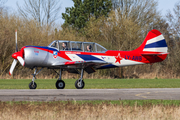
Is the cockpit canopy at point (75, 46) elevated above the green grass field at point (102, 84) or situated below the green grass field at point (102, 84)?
above

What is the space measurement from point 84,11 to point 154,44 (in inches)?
1415

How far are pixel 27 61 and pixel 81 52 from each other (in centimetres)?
349

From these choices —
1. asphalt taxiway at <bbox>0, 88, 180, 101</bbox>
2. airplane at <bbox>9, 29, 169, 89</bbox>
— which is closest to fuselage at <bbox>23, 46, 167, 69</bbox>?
airplane at <bbox>9, 29, 169, 89</bbox>

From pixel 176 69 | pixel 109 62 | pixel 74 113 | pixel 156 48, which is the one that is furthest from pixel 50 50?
pixel 176 69

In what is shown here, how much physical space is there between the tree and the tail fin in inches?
1300

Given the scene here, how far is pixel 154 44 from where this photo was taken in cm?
2178

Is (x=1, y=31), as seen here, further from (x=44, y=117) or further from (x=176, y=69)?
(x=44, y=117)

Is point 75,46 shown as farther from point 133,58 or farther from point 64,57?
point 133,58

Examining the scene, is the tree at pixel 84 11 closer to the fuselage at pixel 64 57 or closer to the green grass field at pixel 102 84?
the green grass field at pixel 102 84

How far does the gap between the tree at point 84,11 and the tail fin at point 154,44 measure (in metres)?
33.0

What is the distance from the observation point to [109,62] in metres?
19.4

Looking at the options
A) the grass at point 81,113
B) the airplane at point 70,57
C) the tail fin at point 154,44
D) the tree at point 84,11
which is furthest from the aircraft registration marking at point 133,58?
the tree at point 84,11

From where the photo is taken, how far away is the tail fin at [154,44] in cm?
2170

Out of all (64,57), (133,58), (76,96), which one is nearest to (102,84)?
(133,58)
